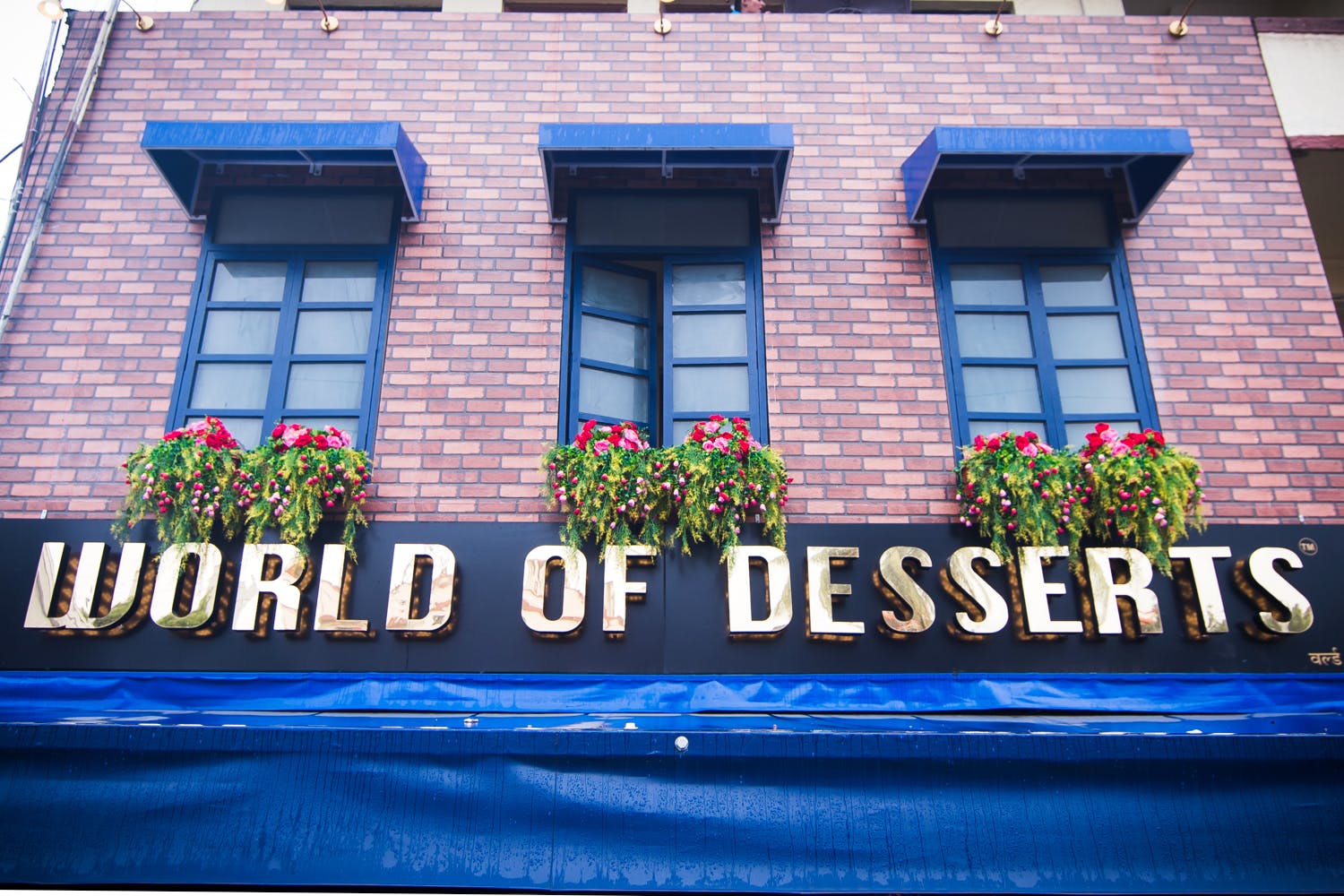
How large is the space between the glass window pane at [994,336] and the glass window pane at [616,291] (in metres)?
2.21

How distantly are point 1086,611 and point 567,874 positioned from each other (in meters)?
3.28

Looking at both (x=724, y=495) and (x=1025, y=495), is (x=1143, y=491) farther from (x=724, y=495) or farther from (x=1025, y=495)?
(x=724, y=495)

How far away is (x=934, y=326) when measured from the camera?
6.04m

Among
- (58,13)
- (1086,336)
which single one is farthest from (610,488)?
(58,13)

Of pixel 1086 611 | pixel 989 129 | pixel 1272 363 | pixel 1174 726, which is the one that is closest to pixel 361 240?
pixel 989 129

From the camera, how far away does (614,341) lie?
20.3ft

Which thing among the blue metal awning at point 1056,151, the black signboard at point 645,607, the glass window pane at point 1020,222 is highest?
the blue metal awning at point 1056,151

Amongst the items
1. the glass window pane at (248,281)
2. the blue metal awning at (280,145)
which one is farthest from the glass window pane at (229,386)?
the blue metal awning at (280,145)

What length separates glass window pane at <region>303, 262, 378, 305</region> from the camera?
6.13 meters

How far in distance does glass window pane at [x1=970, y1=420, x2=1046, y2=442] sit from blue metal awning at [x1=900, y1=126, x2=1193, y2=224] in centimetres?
155

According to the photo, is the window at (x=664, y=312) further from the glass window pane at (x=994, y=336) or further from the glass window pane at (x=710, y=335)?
the glass window pane at (x=994, y=336)

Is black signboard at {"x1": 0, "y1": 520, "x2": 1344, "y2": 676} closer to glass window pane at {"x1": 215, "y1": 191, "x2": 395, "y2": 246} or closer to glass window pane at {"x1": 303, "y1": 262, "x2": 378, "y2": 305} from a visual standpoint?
glass window pane at {"x1": 303, "y1": 262, "x2": 378, "y2": 305}

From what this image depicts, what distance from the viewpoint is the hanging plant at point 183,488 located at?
514cm

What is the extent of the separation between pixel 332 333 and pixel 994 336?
14.7 feet
